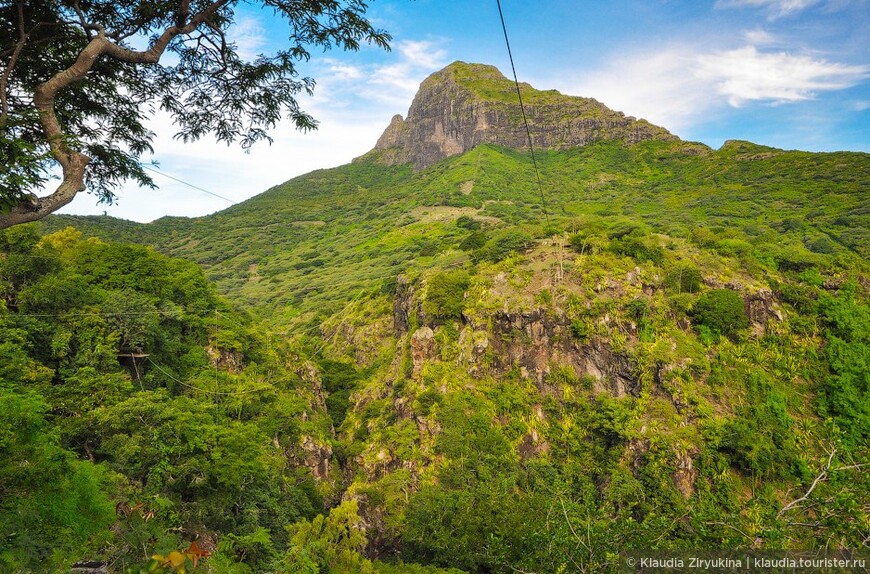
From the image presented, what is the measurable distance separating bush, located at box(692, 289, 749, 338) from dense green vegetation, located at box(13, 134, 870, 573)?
151 millimetres

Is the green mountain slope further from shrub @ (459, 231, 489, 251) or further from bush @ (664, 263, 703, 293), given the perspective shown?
shrub @ (459, 231, 489, 251)

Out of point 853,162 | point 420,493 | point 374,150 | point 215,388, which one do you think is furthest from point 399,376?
point 374,150

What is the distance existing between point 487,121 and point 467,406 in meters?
126

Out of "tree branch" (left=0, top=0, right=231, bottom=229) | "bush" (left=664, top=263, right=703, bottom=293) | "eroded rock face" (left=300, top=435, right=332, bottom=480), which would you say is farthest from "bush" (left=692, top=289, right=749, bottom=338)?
"tree branch" (left=0, top=0, right=231, bottom=229)

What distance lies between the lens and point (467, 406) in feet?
92.3

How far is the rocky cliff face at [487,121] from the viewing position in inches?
5084

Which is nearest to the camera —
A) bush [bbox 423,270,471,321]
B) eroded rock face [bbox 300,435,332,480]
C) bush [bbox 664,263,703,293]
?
eroded rock face [bbox 300,435,332,480]

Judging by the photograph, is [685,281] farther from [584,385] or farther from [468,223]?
[468,223]

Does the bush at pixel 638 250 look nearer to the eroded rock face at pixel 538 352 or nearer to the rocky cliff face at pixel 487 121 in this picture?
the eroded rock face at pixel 538 352

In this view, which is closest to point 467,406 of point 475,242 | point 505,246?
point 505,246

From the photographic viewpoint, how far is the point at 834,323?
92.7 ft

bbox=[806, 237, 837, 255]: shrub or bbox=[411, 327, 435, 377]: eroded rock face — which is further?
bbox=[806, 237, 837, 255]: shrub

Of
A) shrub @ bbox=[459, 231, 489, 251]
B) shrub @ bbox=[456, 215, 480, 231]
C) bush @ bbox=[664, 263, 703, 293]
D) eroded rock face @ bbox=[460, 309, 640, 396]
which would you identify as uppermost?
shrub @ bbox=[456, 215, 480, 231]

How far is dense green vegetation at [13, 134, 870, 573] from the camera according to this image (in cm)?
746
